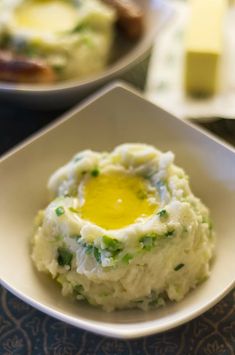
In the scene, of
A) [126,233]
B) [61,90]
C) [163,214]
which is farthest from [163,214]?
[61,90]

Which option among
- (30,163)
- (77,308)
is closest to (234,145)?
(30,163)

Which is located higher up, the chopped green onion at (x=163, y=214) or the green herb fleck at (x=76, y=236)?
the chopped green onion at (x=163, y=214)

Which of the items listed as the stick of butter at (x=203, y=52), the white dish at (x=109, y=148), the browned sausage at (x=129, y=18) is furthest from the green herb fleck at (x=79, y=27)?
the white dish at (x=109, y=148)

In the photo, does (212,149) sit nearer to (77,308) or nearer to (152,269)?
(152,269)

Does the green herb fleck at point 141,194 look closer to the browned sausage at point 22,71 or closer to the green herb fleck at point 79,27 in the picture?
the browned sausage at point 22,71

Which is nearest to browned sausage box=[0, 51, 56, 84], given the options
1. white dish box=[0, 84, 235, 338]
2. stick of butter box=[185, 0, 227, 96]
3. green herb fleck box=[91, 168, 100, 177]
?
white dish box=[0, 84, 235, 338]

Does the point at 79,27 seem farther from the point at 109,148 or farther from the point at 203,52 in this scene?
the point at 109,148

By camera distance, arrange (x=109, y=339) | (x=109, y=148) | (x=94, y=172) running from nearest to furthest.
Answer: (x=109, y=339), (x=94, y=172), (x=109, y=148)
